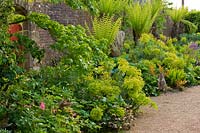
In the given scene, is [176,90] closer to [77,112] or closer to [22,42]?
[77,112]

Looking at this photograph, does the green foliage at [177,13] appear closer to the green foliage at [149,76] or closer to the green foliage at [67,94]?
the green foliage at [149,76]

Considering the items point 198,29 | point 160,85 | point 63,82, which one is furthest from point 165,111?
point 198,29

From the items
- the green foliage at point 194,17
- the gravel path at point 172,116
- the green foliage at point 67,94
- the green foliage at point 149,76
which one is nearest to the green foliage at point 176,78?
the green foliage at point 149,76

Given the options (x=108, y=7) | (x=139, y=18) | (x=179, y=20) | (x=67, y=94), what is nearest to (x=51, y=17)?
(x=108, y=7)

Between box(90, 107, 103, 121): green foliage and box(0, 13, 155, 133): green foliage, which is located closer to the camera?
box(0, 13, 155, 133): green foliage

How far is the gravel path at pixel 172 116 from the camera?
4.21m

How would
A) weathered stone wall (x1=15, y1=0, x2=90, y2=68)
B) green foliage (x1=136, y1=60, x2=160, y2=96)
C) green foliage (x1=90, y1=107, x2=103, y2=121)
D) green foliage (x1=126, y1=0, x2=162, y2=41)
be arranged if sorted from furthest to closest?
green foliage (x1=126, y1=0, x2=162, y2=41)
green foliage (x1=136, y1=60, x2=160, y2=96)
weathered stone wall (x1=15, y1=0, x2=90, y2=68)
green foliage (x1=90, y1=107, x2=103, y2=121)

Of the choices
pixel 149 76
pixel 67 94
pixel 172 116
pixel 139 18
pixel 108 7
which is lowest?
pixel 172 116

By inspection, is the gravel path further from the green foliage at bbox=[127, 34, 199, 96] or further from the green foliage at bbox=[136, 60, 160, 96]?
the green foliage at bbox=[127, 34, 199, 96]

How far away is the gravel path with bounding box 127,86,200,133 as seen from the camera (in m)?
4.21

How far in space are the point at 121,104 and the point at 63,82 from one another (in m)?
1.02

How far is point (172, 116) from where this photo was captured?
4.79 metres

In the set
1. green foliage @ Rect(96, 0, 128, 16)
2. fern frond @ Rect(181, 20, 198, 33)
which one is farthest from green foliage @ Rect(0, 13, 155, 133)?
fern frond @ Rect(181, 20, 198, 33)

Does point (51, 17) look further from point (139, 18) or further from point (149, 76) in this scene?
point (139, 18)
